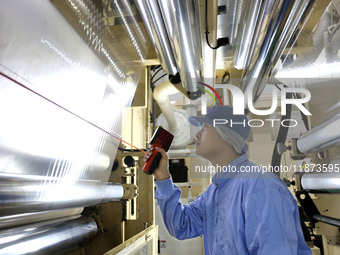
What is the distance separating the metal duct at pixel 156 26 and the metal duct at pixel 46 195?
0.59m

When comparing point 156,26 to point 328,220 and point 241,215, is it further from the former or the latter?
point 328,220

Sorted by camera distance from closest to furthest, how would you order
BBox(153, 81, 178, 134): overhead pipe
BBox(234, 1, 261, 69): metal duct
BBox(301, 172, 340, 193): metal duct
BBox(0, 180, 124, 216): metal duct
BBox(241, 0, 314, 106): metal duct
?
1. BBox(0, 180, 124, 216): metal duct
2. BBox(241, 0, 314, 106): metal duct
3. BBox(234, 1, 261, 69): metal duct
4. BBox(301, 172, 340, 193): metal duct
5. BBox(153, 81, 178, 134): overhead pipe

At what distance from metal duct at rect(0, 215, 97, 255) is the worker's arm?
357mm

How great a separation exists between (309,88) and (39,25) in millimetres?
1327

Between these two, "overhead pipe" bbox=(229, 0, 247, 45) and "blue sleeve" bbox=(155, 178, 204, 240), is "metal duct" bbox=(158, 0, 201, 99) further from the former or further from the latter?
"blue sleeve" bbox=(155, 178, 204, 240)

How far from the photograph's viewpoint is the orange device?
111 centimetres

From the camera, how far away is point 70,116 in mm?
943

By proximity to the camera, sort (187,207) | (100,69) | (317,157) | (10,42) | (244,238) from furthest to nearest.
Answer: (317,157)
(187,207)
(100,69)
(244,238)
(10,42)

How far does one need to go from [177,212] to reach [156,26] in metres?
0.74

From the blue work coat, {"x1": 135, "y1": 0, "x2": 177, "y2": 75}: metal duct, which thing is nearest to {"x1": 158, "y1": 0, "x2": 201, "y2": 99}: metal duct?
{"x1": 135, "y1": 0, "x2": 177, "y2": 75}: metal duct

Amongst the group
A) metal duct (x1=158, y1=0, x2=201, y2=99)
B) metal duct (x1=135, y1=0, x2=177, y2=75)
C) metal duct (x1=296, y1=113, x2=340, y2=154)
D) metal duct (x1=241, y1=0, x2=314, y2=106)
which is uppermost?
metal duct (x1=135, y1=0, x2=177, y2=75)

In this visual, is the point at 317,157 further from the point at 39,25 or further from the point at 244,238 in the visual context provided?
the point at 39,25

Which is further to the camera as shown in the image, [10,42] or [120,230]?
[120,230]

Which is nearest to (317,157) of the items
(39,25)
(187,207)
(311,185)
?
(311,185)
